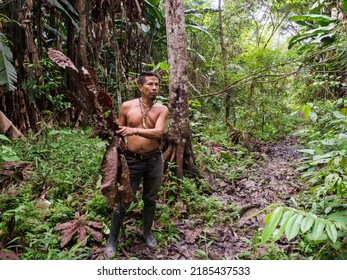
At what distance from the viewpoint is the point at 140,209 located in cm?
326

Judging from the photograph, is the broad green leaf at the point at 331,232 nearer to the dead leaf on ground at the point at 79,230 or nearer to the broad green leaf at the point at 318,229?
the broad green leaf at the point at 318,229

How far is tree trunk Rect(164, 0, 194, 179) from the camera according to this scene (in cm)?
385

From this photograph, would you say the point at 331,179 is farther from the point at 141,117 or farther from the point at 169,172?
the point at 169,172

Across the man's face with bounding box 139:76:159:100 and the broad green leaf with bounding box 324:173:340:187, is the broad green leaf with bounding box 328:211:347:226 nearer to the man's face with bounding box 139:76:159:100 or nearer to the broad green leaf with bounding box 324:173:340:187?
the broad green leaf with bounding box 324:173:340:187

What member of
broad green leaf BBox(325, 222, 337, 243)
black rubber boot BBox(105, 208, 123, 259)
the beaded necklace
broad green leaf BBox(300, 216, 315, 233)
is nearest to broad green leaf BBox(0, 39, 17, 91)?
the beaded necklace

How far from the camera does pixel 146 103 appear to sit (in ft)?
8.47

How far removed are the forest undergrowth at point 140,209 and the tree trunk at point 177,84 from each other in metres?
0.38

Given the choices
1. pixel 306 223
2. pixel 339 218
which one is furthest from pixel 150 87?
pixel 339 218

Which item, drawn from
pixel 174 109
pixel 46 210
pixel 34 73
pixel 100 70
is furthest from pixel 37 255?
pixel 100 70

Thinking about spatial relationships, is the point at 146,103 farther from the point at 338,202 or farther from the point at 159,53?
the point at 159,53

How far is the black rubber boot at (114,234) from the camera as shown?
8.41ft

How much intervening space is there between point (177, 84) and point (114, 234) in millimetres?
2220

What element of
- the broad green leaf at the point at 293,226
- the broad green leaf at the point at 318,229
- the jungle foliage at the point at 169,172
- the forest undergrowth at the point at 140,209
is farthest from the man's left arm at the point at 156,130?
→ the broad green leaf at the point at 318,229
